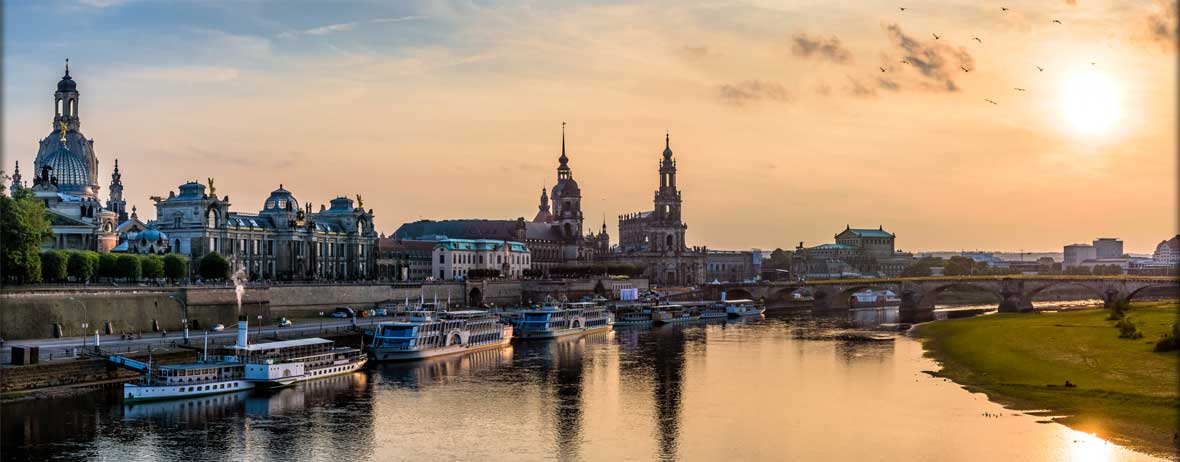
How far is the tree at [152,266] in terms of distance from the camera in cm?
11069

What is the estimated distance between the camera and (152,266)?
11100 centimetres

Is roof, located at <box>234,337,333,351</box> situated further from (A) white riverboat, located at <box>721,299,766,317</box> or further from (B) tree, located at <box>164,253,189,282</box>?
(A) white riverboat, located at <box>721,299,766,317</box>

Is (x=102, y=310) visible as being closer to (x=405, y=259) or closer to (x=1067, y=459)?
(x=1067, y=459)

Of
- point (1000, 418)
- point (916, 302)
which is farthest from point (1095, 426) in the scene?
point (916, 302)

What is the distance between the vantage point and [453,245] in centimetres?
18425

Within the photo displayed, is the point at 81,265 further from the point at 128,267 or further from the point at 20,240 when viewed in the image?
the point at 20,240

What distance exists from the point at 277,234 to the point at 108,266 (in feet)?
125

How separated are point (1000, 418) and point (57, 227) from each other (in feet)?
312

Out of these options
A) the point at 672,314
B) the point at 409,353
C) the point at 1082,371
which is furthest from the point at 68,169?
the point at 1082,371

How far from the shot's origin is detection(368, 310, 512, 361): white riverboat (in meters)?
97.1

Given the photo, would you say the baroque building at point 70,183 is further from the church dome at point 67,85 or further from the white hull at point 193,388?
the white hull at point 193,388

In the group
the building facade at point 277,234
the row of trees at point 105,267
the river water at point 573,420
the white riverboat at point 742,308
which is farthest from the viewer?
the white riverboat at point 742,308

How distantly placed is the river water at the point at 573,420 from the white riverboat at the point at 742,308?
73136 millimetres

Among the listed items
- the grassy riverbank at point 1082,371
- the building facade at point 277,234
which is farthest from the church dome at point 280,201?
the grassy riverbank at point 1082,371
